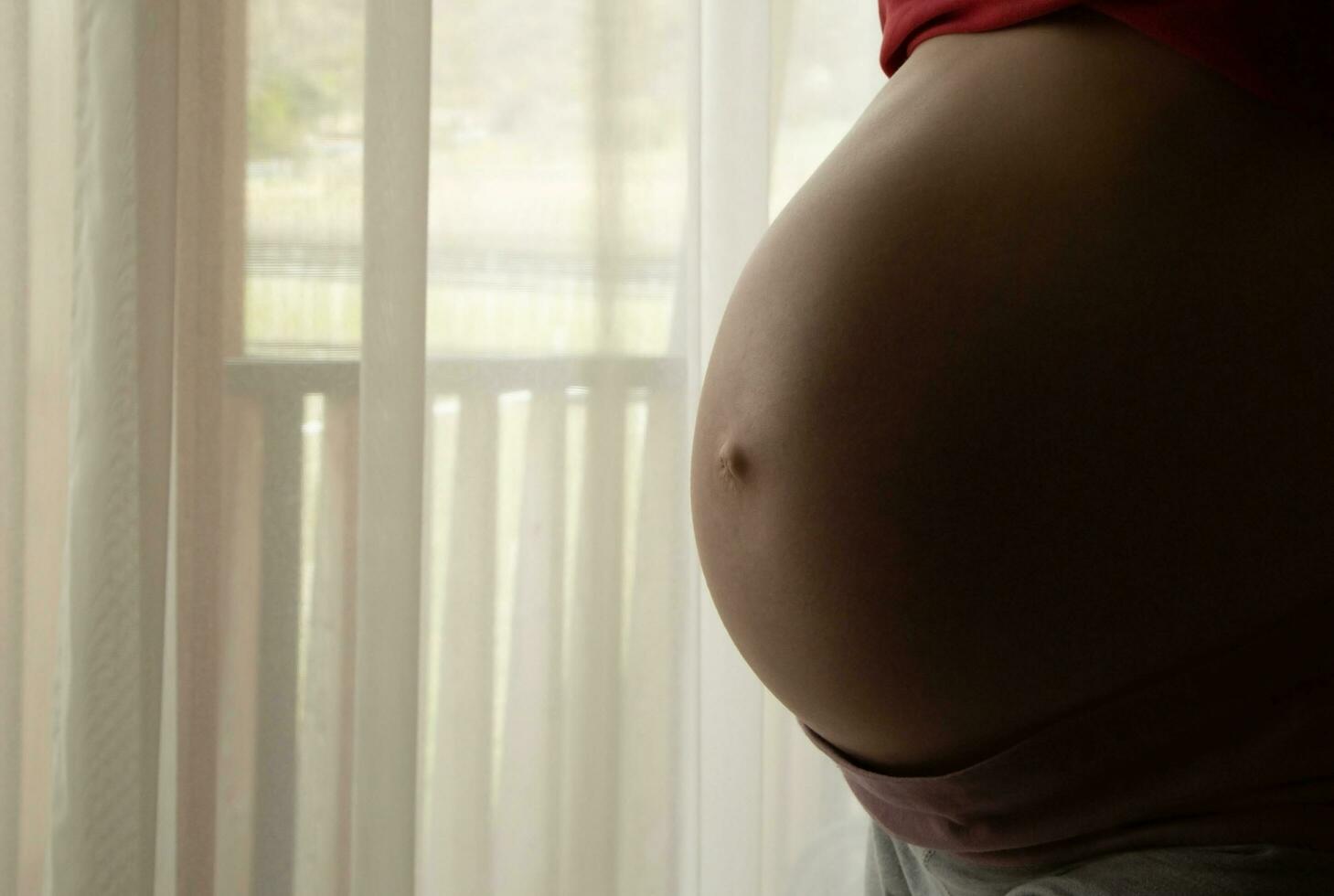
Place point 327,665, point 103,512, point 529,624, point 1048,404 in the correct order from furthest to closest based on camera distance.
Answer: point 529,624, point 327,665, point 103,512, point 1048,404

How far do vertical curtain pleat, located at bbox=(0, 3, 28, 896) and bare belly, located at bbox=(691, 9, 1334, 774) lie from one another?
710mm

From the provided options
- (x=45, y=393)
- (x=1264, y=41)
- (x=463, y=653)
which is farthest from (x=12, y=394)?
(x=1264, y=41)

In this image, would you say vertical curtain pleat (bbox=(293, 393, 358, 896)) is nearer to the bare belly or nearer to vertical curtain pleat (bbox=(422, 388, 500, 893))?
vertical curtain pleat (bbox=(422, 388, 500, 893))

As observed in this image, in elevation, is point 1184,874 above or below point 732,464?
below

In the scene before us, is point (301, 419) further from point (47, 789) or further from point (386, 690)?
point (47, 789)

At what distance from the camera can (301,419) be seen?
108cm

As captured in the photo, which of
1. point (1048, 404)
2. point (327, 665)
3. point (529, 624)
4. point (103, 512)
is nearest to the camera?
point (1048, 404)

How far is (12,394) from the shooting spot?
0.98 m

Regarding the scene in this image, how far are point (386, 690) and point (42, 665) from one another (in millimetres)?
300

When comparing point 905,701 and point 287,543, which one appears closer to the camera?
point 905,701

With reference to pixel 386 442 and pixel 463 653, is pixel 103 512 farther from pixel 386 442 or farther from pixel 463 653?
pixel 463 653

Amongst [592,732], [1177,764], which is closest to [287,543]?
[592,732]

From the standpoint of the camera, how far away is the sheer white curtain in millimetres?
964

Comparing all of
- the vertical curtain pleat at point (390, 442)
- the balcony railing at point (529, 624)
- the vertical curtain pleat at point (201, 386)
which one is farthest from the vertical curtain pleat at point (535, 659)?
the vertical curtain pleat at point (201, 386)
